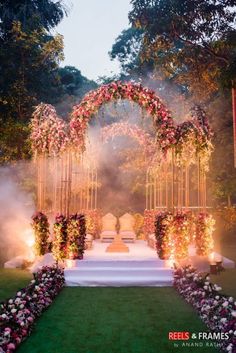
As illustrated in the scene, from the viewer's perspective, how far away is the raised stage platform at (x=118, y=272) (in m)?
9.59

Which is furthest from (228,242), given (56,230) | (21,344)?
(21,344)

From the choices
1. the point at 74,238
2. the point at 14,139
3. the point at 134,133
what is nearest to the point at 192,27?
the point at 134,133

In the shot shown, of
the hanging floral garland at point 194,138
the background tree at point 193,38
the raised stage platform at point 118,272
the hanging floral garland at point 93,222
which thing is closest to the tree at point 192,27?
the background tree at point 193,38

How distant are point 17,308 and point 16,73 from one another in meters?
11.8

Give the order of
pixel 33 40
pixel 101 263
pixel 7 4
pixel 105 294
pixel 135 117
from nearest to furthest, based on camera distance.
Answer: pixel 105 294 < pixel 101 263 < pixel 33 40 < pixel 7 4 < pixel 135 117

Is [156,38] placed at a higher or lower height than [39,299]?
higher

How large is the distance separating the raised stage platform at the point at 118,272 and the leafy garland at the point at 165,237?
0.27 meters

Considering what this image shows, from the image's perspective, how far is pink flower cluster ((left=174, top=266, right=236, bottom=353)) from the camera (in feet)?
17.2

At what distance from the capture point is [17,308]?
626cm

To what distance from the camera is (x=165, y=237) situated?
11.0 metres

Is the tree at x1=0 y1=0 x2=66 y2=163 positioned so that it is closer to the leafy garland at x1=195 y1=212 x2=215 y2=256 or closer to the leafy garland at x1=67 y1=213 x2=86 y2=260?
the leafy garland at x1=67 y1=213 x2=86 y2=260

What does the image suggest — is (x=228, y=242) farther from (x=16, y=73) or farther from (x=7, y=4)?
(x=7, y=4)

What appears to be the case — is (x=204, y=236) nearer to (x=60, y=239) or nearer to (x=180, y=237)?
(x=180, y=237)

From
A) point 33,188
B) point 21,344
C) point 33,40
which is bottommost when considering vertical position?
point 21,344
